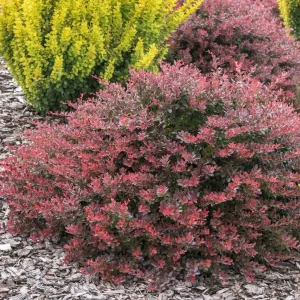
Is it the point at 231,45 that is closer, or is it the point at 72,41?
the point at 72,41

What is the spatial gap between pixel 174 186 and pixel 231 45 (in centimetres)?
286

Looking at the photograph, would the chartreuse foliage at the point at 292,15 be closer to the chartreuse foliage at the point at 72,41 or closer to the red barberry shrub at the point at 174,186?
the chartreuse foliage at the point at 72,41

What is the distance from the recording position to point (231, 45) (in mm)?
5535

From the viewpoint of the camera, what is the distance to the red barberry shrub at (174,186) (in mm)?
2951

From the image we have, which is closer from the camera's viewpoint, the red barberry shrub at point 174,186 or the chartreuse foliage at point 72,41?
the red barberry shrub at point 174,186

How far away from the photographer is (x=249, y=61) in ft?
18.3

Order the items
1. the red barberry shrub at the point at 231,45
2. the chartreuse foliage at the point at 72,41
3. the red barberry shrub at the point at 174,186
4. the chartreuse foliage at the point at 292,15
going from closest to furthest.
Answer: the red barberry shrub at the point at 174,186 → the chartreuse foliage at the point at 72,41 → the red barberry shrub at the point at 231,45 → the chartreuse foliage at the point at 292,15

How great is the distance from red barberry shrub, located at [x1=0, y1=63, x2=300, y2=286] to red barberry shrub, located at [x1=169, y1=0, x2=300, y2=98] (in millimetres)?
2132

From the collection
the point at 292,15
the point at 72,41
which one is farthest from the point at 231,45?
the point at 292,15

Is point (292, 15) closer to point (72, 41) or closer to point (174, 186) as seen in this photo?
point (72, 41)

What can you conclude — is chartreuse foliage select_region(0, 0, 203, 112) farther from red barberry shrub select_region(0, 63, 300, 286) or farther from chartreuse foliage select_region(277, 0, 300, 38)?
chartreuse foliage select_region(277, 0, 300, 38)

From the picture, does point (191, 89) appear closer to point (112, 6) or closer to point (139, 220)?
point (139, 220)

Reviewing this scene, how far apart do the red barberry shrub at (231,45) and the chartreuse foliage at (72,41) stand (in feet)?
2.61

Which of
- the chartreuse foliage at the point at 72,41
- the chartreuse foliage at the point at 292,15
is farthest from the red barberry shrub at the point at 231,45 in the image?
the chartreuse foliage at the point at 292,15
